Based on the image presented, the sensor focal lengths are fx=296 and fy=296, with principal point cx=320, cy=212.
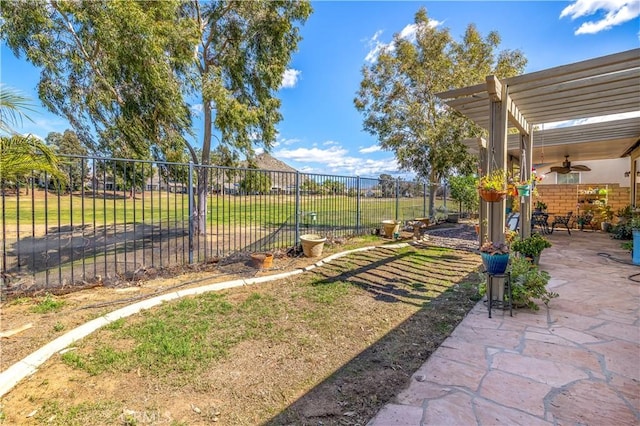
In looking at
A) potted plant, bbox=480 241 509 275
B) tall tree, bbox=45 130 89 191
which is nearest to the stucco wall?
potted plant, bbox=480 241 509 275

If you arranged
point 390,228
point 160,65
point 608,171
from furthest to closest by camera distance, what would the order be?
1. point 608,171
2. point 390,228
3. point 160,65

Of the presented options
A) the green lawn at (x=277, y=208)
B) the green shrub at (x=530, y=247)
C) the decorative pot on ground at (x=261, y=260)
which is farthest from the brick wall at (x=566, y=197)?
the decorative pot on ground at (x=261, y=260)

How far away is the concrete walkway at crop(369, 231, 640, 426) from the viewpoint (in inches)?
70.0

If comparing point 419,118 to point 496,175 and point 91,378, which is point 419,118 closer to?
point 496,175

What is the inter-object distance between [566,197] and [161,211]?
13675 mm

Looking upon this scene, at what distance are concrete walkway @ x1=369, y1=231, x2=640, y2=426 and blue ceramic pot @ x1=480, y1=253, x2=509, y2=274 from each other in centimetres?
51

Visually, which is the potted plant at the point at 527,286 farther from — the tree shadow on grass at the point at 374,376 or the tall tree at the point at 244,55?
the tall tree at the point at 244,55

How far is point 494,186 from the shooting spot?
3.52 meters

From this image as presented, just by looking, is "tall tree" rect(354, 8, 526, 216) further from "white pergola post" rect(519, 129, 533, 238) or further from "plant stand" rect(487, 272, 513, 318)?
"plant stand" rect(487, 272, 513, 318)

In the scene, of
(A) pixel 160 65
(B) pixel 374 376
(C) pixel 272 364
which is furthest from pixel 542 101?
(A) pixel 160 65

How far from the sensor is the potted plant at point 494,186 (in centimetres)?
353

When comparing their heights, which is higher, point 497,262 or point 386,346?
point 497,262

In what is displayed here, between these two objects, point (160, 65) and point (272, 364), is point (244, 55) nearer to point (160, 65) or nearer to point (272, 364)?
point (160, 65)

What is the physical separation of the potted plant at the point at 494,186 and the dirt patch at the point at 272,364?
1335mm
